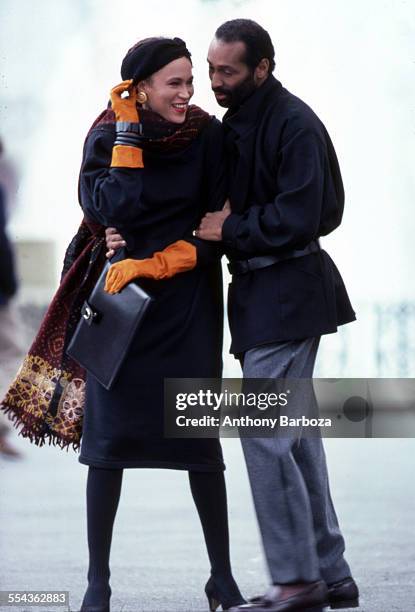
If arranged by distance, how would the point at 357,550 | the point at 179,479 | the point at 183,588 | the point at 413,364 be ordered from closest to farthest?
the point at 183,588 < the point at 357,550 < the point at 179,479 < the point at 413,364

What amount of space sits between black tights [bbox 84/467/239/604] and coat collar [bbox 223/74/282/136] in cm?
86

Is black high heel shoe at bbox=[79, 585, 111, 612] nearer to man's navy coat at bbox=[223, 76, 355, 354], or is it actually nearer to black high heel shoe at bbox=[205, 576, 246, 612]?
black high heel shoe at bbox=[205, 576, 246, 612]

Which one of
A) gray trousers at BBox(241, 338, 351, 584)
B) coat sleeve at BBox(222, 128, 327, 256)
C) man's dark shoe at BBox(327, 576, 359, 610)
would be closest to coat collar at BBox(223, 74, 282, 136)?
coat sleeve at BBox(222, 128, 327, 256)

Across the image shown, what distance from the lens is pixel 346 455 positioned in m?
7.71

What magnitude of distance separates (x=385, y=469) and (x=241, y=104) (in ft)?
12.0

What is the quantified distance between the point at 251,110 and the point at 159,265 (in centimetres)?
44

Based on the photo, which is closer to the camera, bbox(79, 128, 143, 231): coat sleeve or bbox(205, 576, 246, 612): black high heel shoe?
bbox(79, 128, 143, 231): coat sleeve

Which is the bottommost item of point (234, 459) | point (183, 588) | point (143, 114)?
point (234, 459)

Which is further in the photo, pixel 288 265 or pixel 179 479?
pixel 179 479

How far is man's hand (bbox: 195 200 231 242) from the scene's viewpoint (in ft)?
11.6

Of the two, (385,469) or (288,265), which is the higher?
(288,265)

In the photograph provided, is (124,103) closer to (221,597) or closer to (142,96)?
(142,96)

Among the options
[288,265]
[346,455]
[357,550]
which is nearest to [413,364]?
[346,455]

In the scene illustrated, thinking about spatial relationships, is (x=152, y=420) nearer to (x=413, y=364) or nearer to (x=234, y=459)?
(x=234, y=459)
